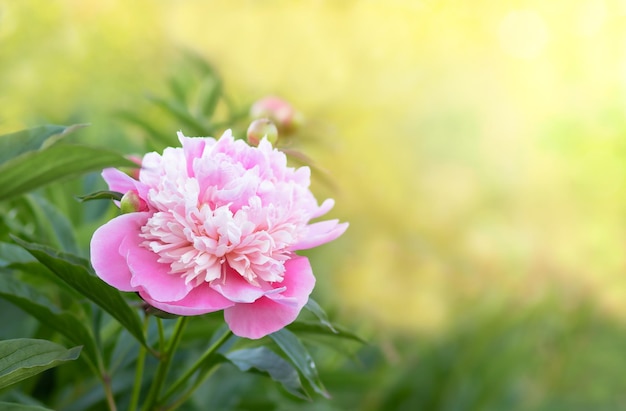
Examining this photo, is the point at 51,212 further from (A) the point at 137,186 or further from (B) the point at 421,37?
(B) the point at 421,37

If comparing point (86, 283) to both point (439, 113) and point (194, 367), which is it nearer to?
point (194, 367)

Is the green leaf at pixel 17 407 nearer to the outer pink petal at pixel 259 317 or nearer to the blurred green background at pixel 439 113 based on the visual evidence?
the outer pink petal at pixel 259 317

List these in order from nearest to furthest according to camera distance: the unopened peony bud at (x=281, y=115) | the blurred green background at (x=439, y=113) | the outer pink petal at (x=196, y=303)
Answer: the outer pink petal at (x=196, y=303), the unopened peony bud at (x=281, y=115), the blurred green background at (x=439, y=113)

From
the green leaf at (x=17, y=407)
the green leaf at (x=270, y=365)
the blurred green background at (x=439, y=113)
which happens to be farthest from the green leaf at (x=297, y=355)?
the blurred green background at (x=439, y=113)

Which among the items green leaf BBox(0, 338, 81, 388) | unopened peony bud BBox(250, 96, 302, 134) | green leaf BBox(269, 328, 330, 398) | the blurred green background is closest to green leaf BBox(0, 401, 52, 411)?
green leaf BBox(0, 338, 81, 388)

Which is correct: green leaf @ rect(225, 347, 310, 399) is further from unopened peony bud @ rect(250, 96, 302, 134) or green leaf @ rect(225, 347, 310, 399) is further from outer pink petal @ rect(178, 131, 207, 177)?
unopened peony bud @ rect(250, 96, 302, 134)

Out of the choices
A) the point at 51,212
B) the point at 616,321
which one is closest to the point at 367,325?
the point at 51,212

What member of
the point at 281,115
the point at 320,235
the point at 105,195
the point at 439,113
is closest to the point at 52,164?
the point at 105,195

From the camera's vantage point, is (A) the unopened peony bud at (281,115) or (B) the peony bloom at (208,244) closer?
(B) the peony bloom at (208,244)
